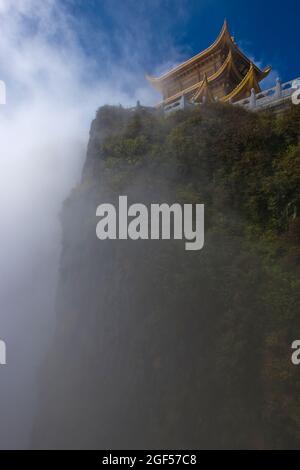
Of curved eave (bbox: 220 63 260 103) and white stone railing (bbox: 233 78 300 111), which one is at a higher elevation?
curved eave (bbox: 220 63 260 103)

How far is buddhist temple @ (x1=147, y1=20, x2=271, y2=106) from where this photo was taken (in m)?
22.2

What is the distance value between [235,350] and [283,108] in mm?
9056

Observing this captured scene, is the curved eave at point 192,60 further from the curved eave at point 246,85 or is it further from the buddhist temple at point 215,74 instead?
the curved eave at point 246,85

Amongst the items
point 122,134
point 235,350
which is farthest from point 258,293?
point 122,134

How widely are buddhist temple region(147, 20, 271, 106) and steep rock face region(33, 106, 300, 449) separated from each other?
844cm

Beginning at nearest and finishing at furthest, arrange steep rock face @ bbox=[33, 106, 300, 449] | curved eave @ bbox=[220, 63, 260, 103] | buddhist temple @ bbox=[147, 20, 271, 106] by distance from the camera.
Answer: steep rock face @ bbox=[33, 106, 300, 449] < curved eave @ bbox=[220, 63, 260, 103] < buddhist temple @ bbox=[147, 20, 271, 106]

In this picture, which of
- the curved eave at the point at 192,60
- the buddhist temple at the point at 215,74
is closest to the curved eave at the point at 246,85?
the buddhist temple at the point at 215,74

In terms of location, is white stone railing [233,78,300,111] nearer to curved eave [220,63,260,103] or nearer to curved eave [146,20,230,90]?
curved eave [220,63,260,103]

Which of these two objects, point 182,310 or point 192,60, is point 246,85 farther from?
point 182,310

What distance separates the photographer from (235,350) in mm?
8898

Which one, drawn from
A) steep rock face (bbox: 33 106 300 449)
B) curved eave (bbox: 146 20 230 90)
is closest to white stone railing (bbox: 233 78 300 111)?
steep rock face (bbox: 33 106 300 449)

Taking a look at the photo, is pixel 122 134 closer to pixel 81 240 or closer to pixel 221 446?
pixel 81 240

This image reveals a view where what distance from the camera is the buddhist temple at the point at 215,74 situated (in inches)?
874

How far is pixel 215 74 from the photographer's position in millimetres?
22609
